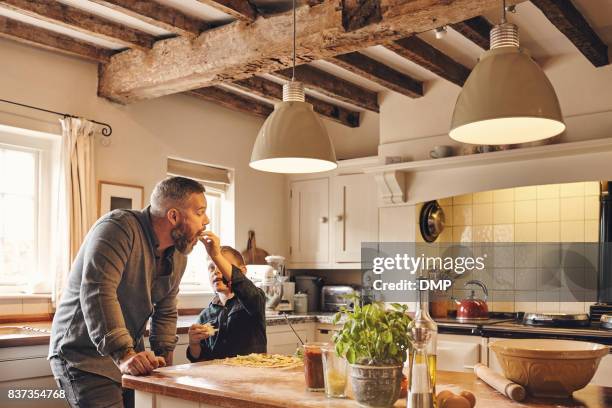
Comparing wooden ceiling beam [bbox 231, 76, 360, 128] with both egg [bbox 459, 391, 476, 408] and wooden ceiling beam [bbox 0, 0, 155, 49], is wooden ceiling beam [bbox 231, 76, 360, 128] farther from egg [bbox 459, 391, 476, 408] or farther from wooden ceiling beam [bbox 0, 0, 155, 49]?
egg [bbox 459, 391, 476, 408]

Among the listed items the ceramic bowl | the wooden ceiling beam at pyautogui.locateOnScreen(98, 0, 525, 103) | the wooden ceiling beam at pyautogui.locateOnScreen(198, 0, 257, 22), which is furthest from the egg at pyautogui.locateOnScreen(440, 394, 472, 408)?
the wooden ceiling beam at pyautogui.locateOnScreen(198, 0, 257, 22)

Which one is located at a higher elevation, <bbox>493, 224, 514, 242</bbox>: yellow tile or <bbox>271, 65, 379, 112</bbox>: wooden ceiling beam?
<bbox>271, 65, 379, 112</bbox>: wooden ceiling beam

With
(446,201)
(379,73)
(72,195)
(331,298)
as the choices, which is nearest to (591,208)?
(446,201)

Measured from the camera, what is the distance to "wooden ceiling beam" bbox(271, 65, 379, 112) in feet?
15.2

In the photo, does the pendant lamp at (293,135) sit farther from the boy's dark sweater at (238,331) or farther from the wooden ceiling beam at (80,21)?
the wooden ceiling beam at (80,21)

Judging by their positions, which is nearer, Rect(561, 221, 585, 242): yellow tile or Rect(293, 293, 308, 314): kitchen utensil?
Rect(561, 221, 585, 242): yellow tile

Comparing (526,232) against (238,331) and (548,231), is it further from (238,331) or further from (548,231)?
(238,331)

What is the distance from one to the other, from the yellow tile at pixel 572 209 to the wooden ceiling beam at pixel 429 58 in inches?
43.8

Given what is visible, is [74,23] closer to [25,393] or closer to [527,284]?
[25,393]

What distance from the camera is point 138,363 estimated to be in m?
2.30

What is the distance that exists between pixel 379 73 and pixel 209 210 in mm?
1896

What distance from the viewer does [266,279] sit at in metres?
5.24

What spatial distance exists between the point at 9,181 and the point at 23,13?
1.11 meters

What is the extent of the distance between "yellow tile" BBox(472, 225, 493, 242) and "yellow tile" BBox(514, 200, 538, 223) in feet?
0.72
